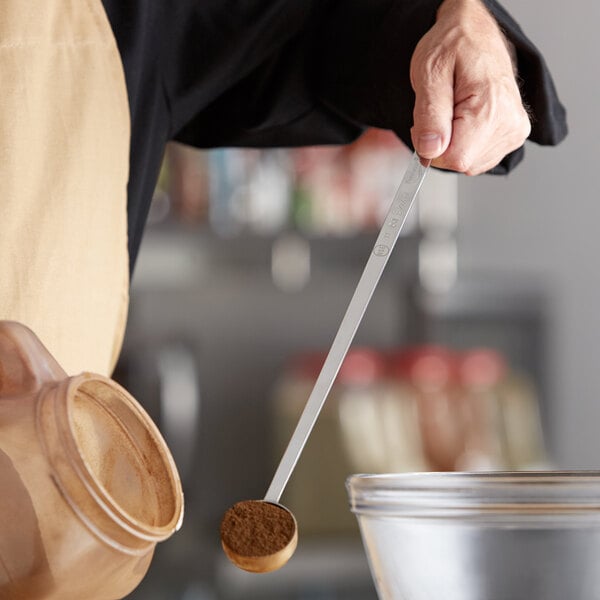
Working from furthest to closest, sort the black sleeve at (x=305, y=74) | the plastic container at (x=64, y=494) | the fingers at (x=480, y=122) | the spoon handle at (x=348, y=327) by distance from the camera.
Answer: the black sleeve at (x=305, y=74), the fingers at (x=480, y=122), the spoon handle at (x=348, y=327), the plastic container at (x=64, y=494)

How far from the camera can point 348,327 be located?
477 millimetres

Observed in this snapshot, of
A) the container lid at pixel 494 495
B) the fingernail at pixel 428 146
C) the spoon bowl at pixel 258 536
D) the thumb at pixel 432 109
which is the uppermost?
the thumb at pixel 432 109

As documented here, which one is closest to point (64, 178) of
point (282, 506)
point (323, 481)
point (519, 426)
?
point (282, 506)

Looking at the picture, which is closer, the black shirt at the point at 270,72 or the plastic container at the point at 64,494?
the plastic container at the point at 64,494

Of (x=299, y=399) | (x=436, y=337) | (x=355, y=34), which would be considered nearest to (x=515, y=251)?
(x=436, y=337)

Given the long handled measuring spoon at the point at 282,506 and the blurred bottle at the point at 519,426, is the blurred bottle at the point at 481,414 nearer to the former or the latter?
the blurred bottle at the point at 519,426

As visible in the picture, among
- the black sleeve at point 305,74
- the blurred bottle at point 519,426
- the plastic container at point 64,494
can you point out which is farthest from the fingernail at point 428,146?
the blurred bottle at point 519,426

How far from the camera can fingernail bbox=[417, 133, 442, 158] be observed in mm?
523

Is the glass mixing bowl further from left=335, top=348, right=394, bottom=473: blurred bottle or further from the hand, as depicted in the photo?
left=335, top=348, right=394, bottom=473: blurred bottle

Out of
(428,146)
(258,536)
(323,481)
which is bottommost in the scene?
(323,481)

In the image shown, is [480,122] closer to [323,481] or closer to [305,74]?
[305,74]

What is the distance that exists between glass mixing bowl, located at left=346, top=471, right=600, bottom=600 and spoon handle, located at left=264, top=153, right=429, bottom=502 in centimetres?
5

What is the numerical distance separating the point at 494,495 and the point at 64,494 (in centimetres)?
16

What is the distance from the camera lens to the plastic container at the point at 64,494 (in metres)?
0.32
